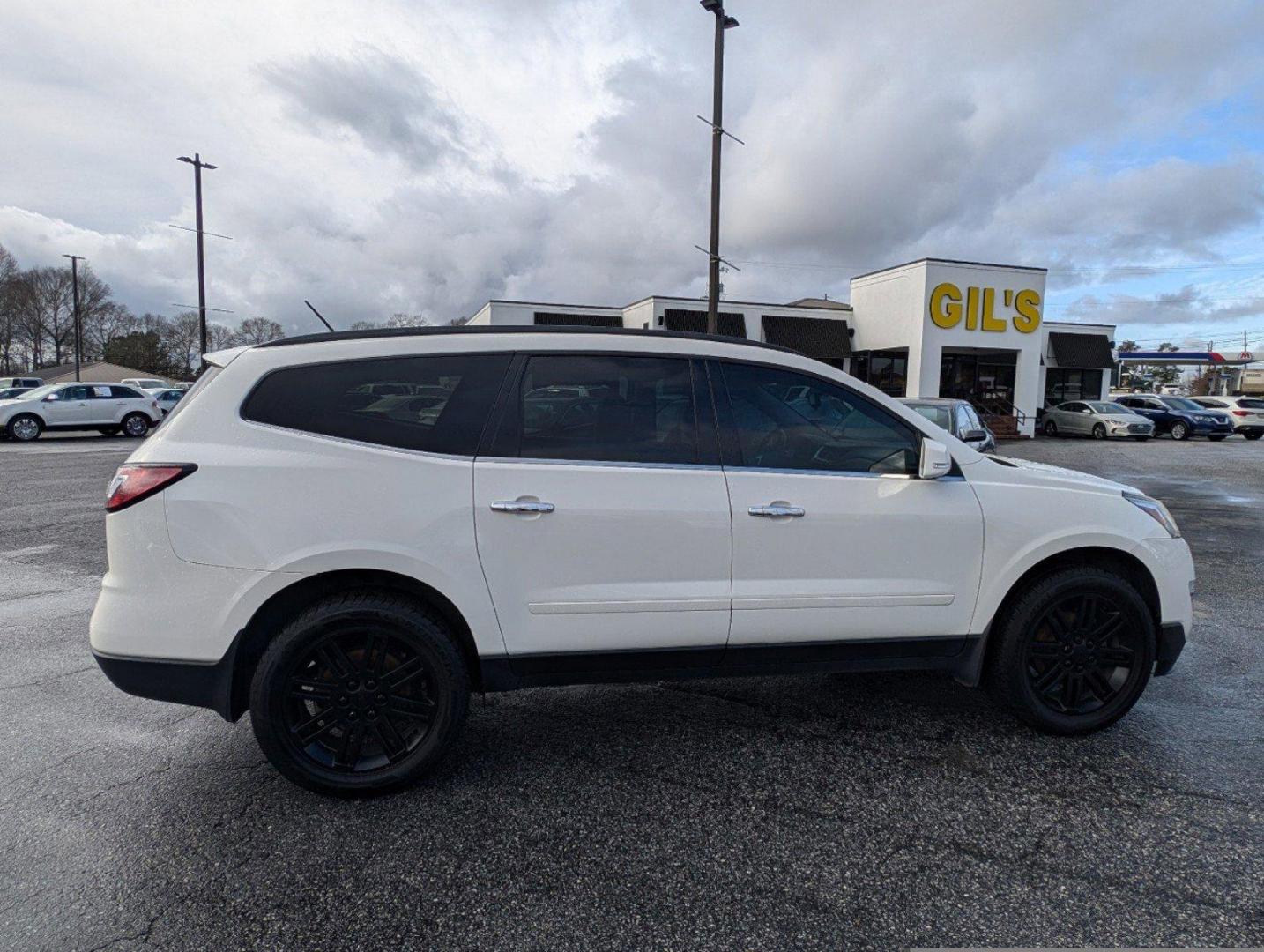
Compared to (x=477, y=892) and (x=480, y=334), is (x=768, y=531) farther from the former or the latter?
(x=477, y=892)

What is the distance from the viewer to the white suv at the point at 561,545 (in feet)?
9.02

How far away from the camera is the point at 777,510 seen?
2996 mm

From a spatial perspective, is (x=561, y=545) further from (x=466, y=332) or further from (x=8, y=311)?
(x=8, y=311)

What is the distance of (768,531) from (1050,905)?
1.50 meters

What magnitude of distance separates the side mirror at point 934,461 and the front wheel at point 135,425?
25.2m

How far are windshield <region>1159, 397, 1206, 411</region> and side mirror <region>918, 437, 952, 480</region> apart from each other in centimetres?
3340

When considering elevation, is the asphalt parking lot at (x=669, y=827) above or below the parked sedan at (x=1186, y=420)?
below

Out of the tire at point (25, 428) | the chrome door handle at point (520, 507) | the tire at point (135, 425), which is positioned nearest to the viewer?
the chrome door handle at point (520, 507)

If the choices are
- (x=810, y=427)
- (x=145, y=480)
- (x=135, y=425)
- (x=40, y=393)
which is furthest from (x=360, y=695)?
(x=40, y=393)

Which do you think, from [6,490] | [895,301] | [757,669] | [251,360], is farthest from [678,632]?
[895,301]

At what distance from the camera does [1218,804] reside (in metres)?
2.83

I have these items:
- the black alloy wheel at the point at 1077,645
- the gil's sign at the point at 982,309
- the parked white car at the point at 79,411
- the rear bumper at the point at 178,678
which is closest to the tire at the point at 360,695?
the rear bumper at the point at 178,678

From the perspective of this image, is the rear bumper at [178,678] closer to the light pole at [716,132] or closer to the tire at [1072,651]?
the tire at [1072,651]

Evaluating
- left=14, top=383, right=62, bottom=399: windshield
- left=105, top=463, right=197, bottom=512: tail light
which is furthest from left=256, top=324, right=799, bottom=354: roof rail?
left=14, top=383, right=62, bottom=399: windshield
